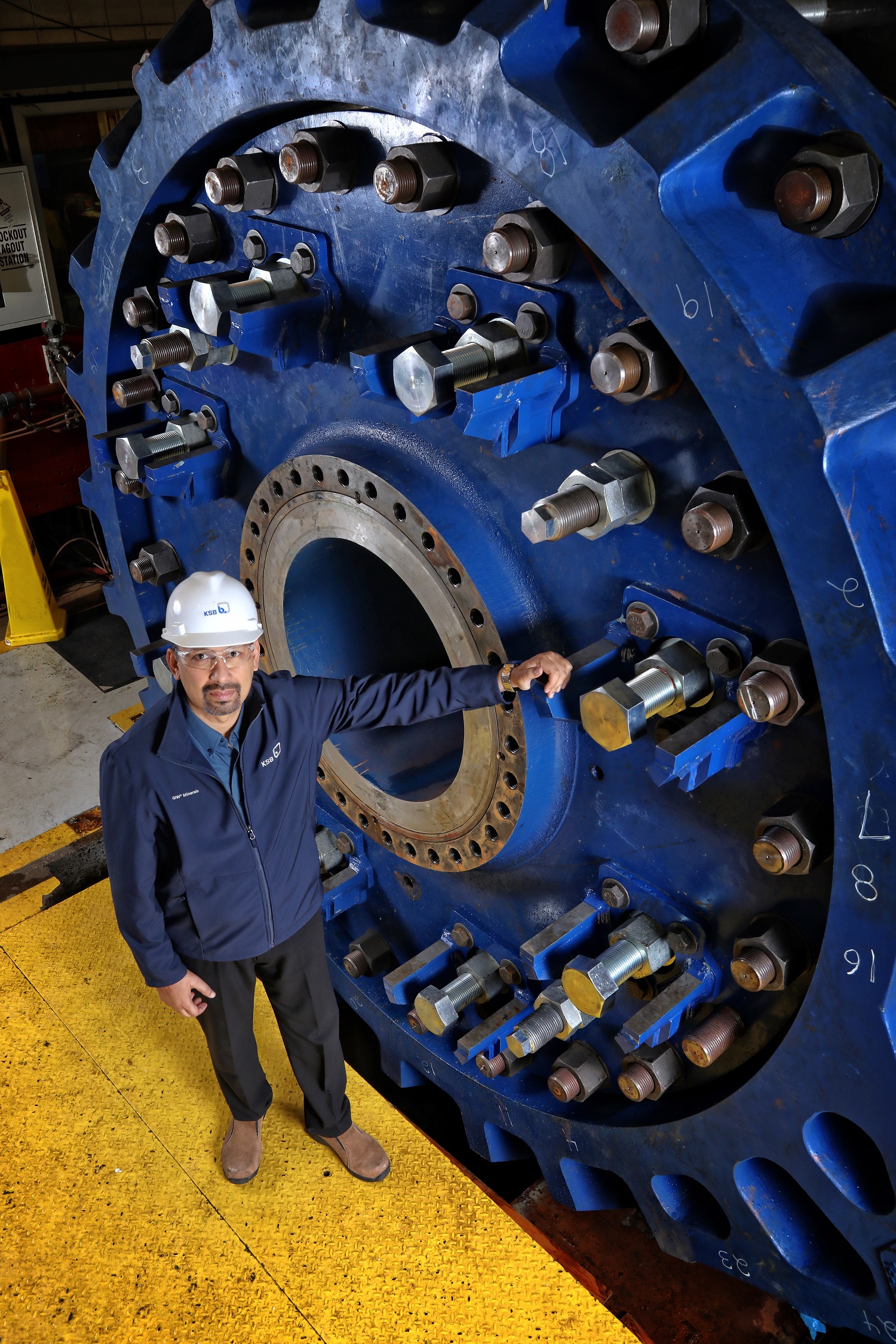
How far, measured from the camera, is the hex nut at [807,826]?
172cm

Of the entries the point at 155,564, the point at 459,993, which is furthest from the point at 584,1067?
the point at 155,564

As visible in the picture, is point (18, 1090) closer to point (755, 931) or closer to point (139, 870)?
point (139, 870)

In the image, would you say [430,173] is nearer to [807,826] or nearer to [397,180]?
[397,180]

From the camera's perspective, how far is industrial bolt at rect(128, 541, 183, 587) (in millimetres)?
3377

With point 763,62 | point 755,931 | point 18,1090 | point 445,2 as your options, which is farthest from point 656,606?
point 18,1090

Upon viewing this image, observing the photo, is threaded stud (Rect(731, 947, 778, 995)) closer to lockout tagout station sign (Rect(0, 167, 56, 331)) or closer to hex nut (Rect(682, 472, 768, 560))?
hex nut (Rect(682, 472, 768, 560))

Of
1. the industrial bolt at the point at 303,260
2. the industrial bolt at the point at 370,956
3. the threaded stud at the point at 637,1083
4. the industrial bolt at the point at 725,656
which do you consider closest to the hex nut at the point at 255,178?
the industrial bolt at the point at 303,260

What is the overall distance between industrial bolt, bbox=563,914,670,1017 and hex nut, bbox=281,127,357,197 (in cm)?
161

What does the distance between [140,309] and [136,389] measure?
225mm

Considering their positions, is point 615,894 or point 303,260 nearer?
point 615,894

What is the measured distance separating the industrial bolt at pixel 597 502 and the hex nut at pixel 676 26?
0.60m

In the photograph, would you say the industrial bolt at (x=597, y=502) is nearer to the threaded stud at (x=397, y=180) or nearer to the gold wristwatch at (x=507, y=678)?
the gold wristwatch at (x=507, y=678)

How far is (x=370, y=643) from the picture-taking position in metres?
3.34

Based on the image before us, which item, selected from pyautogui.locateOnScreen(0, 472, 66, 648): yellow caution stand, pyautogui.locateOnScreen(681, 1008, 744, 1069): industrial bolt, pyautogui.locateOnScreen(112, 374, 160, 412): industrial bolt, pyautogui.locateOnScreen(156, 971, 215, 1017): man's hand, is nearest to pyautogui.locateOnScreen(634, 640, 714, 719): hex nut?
pyautogui.locateOnScreen(681, 1008, 744, 1069): industrial bolt
